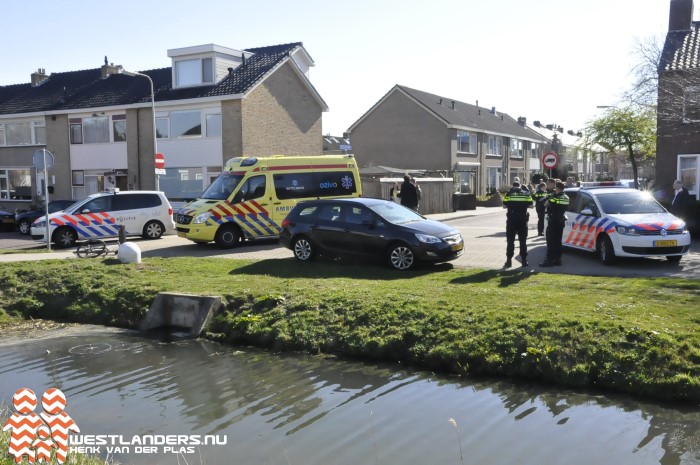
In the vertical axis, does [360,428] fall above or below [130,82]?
below

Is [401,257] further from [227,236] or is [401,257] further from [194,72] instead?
[194,72]

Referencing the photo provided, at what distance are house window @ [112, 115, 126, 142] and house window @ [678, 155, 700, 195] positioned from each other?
993 inches

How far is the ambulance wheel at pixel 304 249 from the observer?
45.4 feet

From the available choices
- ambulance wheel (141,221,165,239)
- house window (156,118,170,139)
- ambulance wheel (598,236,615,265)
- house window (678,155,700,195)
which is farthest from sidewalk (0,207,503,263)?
house window (678,155,700,195)

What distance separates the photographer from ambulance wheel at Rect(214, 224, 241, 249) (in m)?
17.8

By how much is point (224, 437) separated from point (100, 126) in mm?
31304

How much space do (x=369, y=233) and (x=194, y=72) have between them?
22.7 meters

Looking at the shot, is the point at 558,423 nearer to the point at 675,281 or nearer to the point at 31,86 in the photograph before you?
the point at 675,281

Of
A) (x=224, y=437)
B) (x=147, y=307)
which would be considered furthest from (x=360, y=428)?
(x=147, y=307)

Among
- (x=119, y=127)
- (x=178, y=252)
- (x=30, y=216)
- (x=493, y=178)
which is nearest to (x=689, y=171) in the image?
(x=178, y=252)

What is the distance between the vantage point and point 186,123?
31.9 metres

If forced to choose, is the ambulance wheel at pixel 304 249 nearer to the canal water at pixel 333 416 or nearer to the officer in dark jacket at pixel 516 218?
the officer in dark jacket at pixel 516 218

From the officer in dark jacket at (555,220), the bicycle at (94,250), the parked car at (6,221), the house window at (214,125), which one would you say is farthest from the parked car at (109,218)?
the officer in dark jacket at (555,220)

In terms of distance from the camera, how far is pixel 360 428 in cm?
621
